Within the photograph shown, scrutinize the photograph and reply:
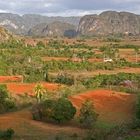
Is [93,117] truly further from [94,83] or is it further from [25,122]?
[94,83]

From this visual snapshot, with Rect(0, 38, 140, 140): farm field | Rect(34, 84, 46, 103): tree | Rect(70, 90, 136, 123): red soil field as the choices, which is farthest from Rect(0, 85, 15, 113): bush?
Rect(70, 90, 136, 123): red soil field

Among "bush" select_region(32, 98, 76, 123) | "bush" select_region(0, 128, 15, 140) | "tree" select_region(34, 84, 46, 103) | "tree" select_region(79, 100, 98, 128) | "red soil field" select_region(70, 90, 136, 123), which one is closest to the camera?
"bush" select_region(0, 128, 15, 140)

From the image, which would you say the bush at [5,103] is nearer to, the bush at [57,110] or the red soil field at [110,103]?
the bush at [57,110]

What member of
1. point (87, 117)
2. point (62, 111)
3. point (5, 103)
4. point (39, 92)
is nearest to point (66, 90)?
point (39, 92)

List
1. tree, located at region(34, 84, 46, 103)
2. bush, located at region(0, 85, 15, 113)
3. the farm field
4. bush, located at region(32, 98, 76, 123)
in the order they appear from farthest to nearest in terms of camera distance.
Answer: tree, located at region(34, 84, 46, 103) < bush, located at region(0, 85, 15, 113) < bush, located at region(32, 98, 76, 123) < the farm field

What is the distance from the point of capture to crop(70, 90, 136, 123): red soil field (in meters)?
43.8

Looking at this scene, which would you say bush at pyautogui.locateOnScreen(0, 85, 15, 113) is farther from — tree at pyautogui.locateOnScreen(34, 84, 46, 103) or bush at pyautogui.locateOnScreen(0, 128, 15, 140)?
bush at pyautogui.locateOnScreen(0, 128, 15, 140)

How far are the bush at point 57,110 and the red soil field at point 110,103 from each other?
4213 mm

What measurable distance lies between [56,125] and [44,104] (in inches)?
83.0

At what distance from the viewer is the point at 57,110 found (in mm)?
39094

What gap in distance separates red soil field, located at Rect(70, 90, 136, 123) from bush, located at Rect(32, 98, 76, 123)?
421 centimetres

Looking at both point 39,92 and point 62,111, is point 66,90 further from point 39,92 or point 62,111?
point 62,111

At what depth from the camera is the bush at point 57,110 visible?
128 feet

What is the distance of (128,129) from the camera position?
20.8 m
